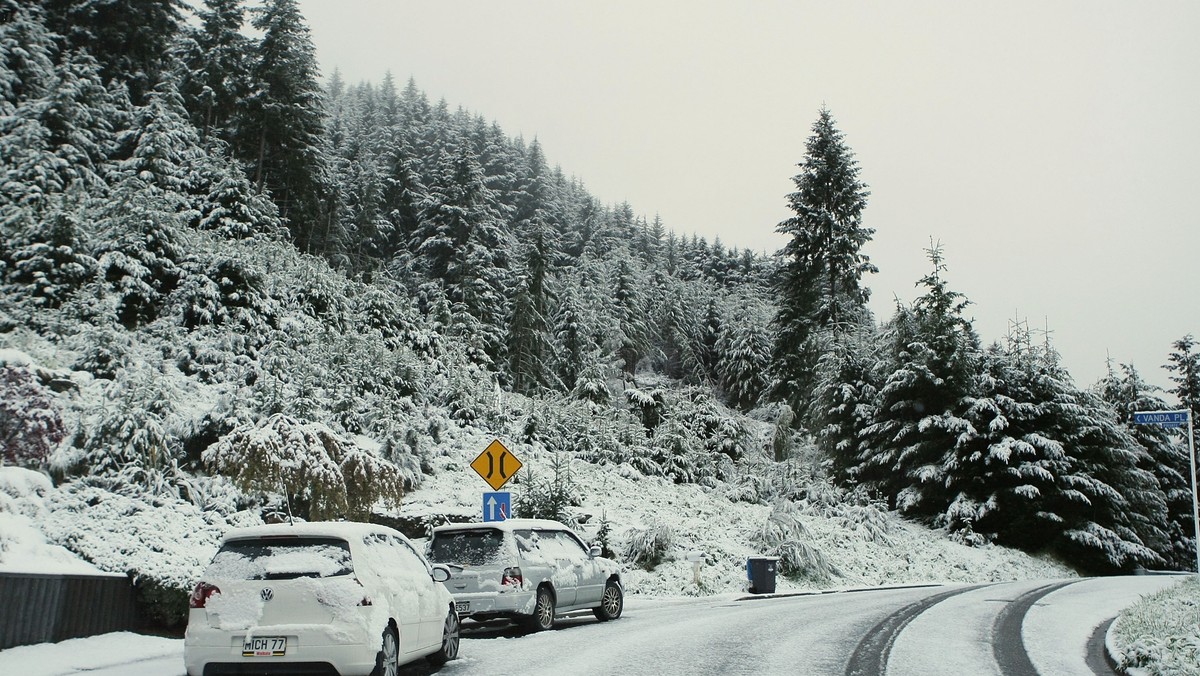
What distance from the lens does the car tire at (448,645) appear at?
9930mm

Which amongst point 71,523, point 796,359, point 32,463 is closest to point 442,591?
point 71,523

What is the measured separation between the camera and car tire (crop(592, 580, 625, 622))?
14961 millimetres

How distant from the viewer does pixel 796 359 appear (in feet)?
149

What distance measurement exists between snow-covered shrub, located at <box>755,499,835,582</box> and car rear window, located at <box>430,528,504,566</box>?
13377 mm

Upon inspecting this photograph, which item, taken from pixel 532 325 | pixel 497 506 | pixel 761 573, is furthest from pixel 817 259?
pixel 497 506

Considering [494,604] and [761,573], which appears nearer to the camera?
[494,604]

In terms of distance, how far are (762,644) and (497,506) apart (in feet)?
25.0

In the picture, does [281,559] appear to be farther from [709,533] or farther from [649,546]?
[709,533]

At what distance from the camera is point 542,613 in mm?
→ 12969

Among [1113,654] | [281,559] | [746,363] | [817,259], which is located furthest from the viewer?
[746,363]

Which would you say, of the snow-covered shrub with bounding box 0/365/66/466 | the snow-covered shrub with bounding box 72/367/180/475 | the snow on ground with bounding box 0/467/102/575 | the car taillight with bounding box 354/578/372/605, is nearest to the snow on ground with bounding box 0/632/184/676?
the snow on ground with bounding box 0/467/102/575

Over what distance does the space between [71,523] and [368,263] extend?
155ft

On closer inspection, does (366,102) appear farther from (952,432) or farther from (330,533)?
(330,533)

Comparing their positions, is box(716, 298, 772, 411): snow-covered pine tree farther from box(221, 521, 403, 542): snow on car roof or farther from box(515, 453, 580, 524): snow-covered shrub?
box(221, 521, 403, 542): snow on car roof
